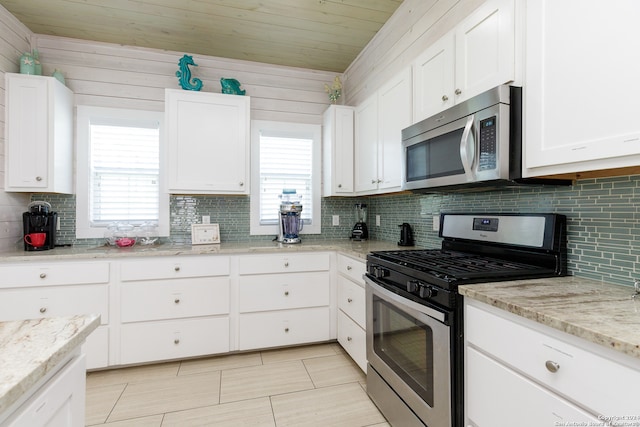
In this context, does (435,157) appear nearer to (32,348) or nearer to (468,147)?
(468,147)

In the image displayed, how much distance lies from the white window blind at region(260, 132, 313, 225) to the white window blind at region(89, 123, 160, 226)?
98cm

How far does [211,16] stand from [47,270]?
2211mm

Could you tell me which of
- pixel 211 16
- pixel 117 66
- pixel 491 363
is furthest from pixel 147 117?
pixel 491 363

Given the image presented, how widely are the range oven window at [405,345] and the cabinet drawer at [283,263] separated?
946mm

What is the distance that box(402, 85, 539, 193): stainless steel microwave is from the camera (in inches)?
51.8

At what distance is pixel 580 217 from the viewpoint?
53.7 inches

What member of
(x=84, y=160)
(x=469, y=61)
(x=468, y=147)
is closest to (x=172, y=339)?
(x=84, y=160)

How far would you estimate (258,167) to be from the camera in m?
3.23

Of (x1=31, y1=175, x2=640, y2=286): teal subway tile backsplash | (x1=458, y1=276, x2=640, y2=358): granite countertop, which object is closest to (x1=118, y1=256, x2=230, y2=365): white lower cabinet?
(x1=31, y1=175, x2=640, y2=286): teal subway tile backsplash

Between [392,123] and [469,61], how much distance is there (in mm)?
746

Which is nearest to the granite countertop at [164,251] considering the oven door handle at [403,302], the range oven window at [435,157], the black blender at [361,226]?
the oven door handle at [403,302]

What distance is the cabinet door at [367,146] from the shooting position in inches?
101

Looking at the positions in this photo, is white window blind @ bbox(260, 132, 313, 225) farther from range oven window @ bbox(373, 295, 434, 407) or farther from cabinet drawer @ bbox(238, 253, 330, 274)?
range oven window @ bbox(373, 295, 434, 407)

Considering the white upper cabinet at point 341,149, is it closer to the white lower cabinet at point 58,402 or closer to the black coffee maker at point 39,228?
the black coffee maker at point 39,228
